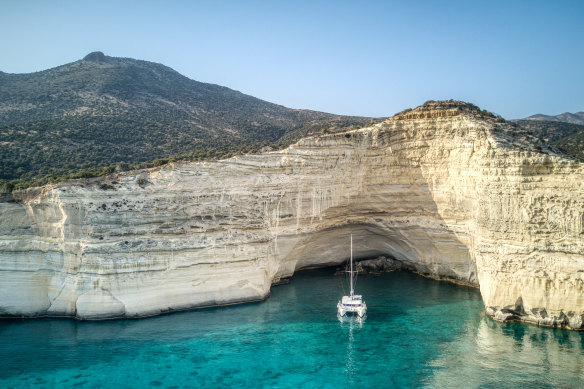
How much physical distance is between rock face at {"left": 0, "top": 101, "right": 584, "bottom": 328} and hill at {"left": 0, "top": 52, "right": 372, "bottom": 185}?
3.03 meters

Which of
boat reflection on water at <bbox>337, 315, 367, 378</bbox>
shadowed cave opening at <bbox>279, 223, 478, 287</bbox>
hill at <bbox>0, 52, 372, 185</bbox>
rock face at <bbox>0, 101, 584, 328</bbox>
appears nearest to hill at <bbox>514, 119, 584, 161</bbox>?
rock face at <bbox>0, 101, 584, 328</bbox>

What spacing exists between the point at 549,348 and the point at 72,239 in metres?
18.8

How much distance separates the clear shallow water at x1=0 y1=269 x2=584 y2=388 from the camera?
13609mm

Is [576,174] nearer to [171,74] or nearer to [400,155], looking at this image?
[400,155]

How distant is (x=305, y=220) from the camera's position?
71.5 ft

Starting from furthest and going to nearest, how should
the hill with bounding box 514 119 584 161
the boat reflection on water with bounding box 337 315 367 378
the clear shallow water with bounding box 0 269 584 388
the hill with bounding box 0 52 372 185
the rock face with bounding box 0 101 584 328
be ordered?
the hill with bounding box 514 119 584 161 < the hill with bounding box 0 52 372 185 < the rock face with bounding box 0 101 584 328 < the boat reflection on water with bounding box 337 315 367 378 < the clear shallow water with bounding box 0 269 584 388

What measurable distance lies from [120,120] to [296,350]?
2534 cm

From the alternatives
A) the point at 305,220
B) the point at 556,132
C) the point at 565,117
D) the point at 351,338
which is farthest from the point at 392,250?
the point at 565,117

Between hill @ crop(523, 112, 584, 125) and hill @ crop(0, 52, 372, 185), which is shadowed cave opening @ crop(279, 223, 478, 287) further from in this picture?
hill @ crop(523, 112, 584, 125)

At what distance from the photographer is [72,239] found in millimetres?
18094

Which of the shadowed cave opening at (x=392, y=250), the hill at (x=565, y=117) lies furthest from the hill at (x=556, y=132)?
the hill at (x=565, y=117)

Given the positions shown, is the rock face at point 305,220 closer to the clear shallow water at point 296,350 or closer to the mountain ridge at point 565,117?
the clear shallow water at point 296,350

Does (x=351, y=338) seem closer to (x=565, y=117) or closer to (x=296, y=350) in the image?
(x=296, y=350)

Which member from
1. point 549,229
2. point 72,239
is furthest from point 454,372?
point 72,239
